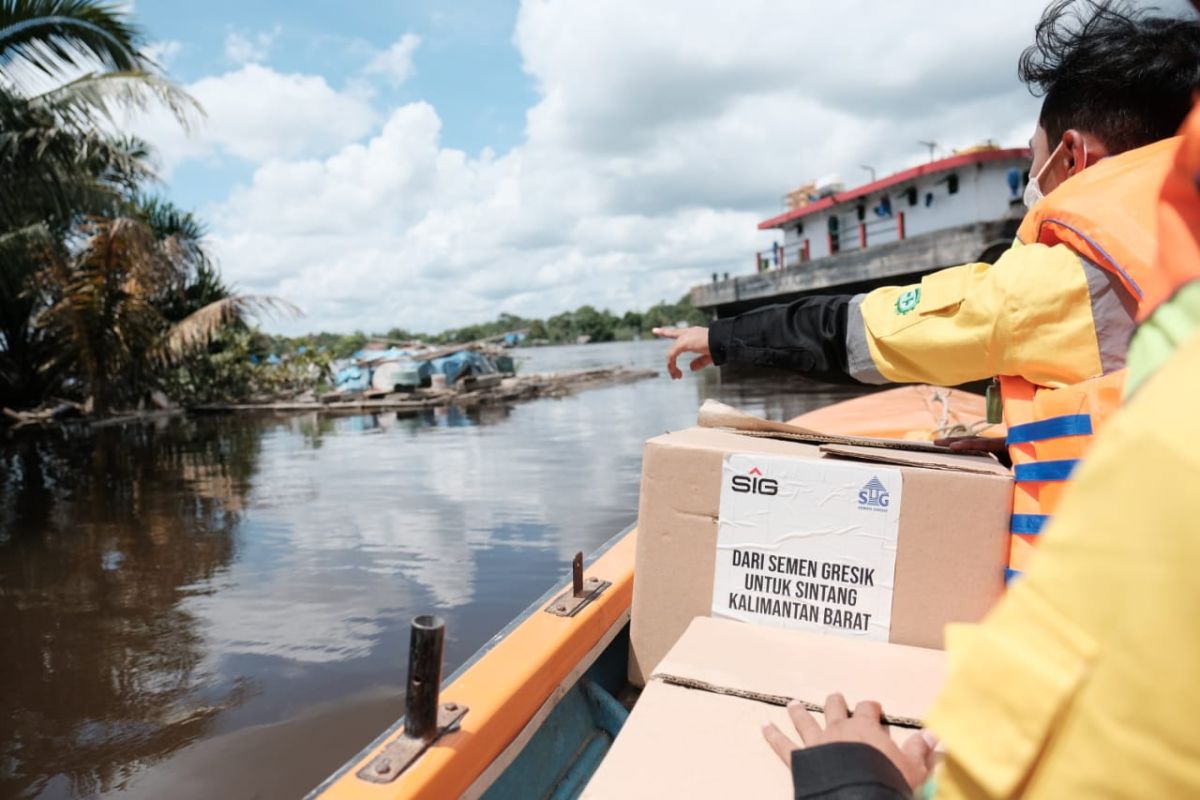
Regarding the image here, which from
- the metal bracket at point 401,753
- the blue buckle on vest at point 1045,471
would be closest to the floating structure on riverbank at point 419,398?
the metal bracket at point 401,753

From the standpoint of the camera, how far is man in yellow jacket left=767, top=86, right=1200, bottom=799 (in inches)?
14.4

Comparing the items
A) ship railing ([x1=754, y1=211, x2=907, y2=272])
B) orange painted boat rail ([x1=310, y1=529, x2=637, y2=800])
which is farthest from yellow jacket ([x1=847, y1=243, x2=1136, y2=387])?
ship railing ([x1=754, y1=211, x2=907, y2=272])

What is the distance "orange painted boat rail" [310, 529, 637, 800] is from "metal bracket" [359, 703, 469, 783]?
0.01 m

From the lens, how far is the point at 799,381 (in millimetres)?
19062

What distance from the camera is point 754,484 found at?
1.58 m

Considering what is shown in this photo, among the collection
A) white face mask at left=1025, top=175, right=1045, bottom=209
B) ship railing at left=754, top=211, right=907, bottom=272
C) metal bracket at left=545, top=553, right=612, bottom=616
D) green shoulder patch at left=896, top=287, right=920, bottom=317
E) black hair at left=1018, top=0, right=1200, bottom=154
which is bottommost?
metal bracket at left=545, top=553, right=612, bottom=616

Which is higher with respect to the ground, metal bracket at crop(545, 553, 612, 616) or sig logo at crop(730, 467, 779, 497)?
sig logo at crop(730, 467, 779, 497)

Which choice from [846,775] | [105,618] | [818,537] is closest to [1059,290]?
[818,537]

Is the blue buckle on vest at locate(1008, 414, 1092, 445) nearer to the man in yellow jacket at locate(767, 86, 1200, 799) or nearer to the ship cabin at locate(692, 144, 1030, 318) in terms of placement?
the man in yellow jacket at locate(767, 86, 1200, 799)

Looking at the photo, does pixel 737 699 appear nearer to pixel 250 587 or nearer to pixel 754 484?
pixel 754 484

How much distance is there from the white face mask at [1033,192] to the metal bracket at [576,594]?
1252mm

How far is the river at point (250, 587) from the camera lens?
3.22 metres

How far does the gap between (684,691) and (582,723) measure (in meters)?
0.61

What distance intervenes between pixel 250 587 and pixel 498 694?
14.0ft
